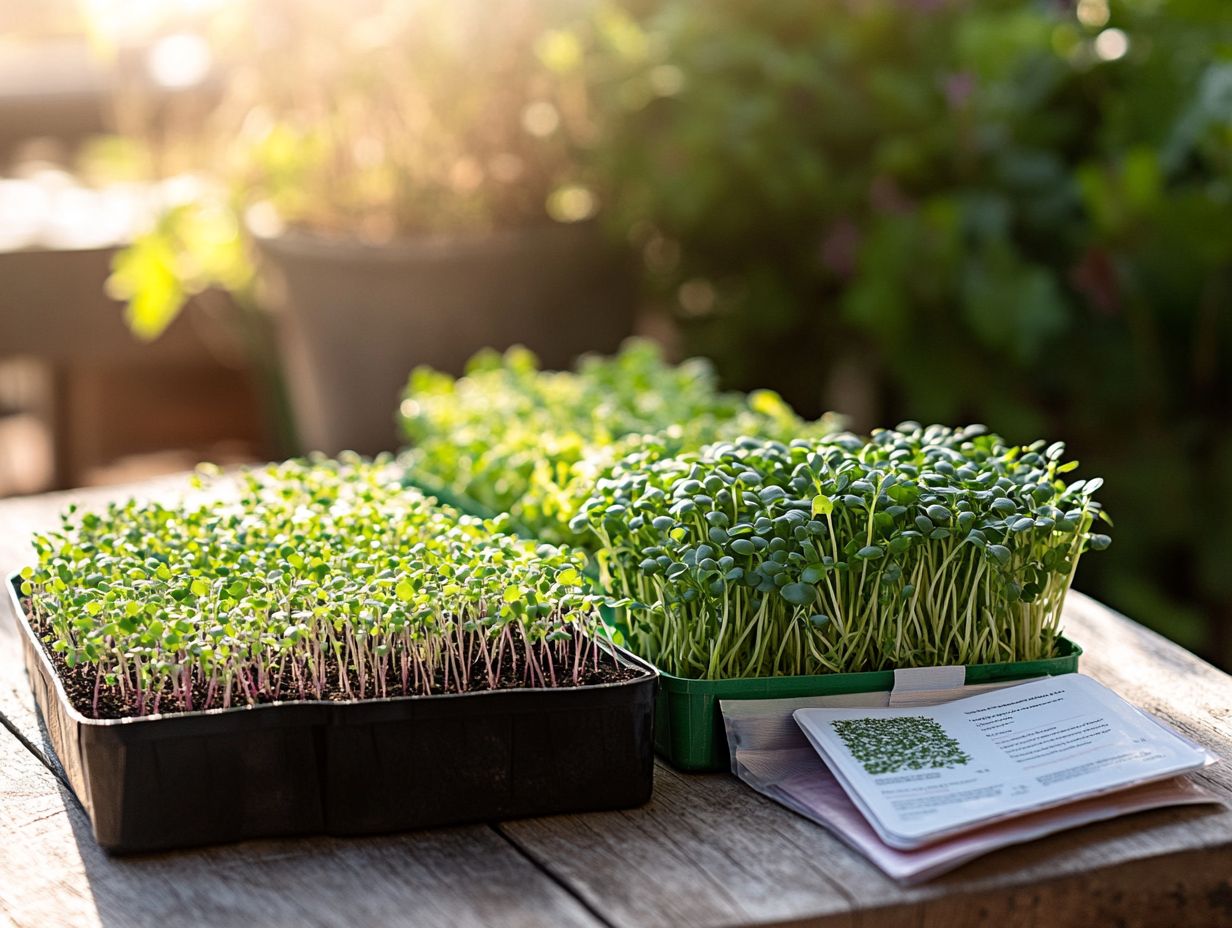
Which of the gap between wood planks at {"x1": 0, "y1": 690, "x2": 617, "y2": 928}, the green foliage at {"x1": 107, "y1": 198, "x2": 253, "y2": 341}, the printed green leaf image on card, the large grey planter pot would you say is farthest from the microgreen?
the green foliage at {"x1": 107, "y1": 198, "x2": 253, "y2": 341}

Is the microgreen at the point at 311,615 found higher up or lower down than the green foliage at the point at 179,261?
lower down

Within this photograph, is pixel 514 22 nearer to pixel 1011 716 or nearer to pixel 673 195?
pixel 673 195

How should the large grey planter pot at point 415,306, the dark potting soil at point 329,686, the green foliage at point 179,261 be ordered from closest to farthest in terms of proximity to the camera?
the dark potting soil at point 329,686 → the large grey planter pot at point 415,306 → the green foliage at point 179,261

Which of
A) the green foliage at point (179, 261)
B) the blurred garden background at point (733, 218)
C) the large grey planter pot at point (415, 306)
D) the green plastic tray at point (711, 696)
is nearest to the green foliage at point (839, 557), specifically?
the green plastic tray at point (711, 696)

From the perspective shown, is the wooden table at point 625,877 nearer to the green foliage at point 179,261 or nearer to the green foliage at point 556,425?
the green foliage at point 556,425

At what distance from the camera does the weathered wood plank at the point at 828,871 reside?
3.49 feet

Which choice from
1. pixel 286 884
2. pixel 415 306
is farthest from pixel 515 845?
pixel 415 306

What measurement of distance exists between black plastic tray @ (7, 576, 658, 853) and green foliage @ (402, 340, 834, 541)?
0.36 metres

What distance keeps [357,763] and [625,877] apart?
0.22m

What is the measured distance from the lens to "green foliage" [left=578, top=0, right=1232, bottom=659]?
2549 mm

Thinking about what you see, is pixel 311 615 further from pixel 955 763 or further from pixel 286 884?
pixel 955 763

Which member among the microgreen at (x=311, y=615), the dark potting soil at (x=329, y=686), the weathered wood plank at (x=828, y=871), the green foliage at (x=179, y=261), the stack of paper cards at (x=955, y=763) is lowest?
the weathered wood plank at (x=828, y=871)

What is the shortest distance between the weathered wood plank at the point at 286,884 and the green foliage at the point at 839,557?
0.88 feet

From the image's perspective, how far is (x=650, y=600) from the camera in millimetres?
1345
